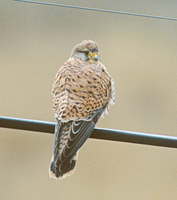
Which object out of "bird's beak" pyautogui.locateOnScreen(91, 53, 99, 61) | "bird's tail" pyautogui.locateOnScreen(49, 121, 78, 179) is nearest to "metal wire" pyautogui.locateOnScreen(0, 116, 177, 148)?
"bird's tail" pyautogui.locateOnScreen(49, 121, 78, 179)

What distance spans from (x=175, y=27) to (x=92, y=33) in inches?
55.3

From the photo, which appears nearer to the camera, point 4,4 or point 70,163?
point 70,163

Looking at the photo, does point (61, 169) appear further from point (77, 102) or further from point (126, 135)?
point (126, 135)

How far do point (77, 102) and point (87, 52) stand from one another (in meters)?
0.56

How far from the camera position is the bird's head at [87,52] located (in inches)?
131

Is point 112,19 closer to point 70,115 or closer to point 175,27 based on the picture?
point 175,27

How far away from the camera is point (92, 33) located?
9.74 meters

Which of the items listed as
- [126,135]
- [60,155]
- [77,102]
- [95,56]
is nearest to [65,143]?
[60,155]

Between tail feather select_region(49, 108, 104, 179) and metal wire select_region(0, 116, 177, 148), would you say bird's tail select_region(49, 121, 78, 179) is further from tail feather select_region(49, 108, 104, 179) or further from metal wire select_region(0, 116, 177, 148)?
metal wire select_region(0, 116, 177, 148)

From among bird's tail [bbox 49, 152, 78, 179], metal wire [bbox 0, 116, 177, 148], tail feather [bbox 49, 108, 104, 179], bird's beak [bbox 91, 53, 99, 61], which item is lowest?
bird's tail [bbox 49, 152, 78, 179]

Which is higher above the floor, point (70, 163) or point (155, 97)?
point (70, 163)

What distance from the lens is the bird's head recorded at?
3.34m

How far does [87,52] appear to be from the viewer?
3385 millimetres

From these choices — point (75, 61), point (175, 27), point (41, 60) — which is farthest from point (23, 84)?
point (75, 61)
